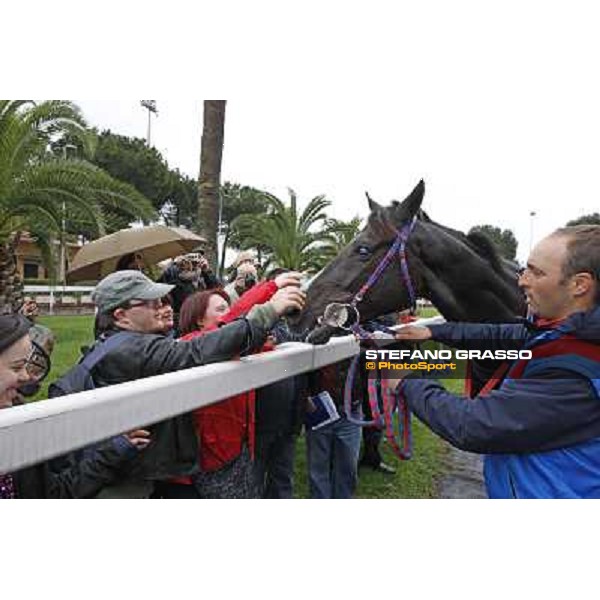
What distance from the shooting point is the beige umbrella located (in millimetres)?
2379

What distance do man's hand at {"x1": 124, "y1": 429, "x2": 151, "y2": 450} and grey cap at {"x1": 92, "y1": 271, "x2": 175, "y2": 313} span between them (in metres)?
0.40

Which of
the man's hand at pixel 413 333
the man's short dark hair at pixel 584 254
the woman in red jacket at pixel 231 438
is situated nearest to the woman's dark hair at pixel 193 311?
the woman in red jacket at pixel 231 438

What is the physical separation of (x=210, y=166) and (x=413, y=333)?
2.93ft

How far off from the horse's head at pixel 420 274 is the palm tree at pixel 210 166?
489 mm

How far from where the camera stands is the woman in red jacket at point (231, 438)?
1.61 metres

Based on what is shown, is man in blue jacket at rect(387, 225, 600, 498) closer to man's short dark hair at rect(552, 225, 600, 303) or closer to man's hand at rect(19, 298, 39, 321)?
man's short dark hair at rect(552, 225, 600, 303)

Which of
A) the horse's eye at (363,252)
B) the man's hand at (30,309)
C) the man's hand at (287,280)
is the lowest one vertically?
the man's hand at (30,309)

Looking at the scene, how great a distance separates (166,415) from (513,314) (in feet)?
4.33

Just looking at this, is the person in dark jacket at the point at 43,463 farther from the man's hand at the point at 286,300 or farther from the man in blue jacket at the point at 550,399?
the man in blue jacket at the point at 550,399

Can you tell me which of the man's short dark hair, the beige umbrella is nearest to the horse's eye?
the man's short dark hair

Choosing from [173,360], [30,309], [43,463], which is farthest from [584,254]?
[30,309]

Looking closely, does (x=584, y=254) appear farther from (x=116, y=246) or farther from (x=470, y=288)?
(x=116, y=246)

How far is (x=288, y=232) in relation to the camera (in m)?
2.13

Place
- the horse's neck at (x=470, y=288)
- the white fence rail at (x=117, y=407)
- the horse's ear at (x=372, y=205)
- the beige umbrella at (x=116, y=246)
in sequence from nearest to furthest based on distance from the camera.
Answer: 1. the white fence rail at (x=117, y=407)
2. the horse's ear at (x=372, y=205)
3. the horse's neck at (x=470, y=288)
4. the beige umbrella at (x=116, y=246)
